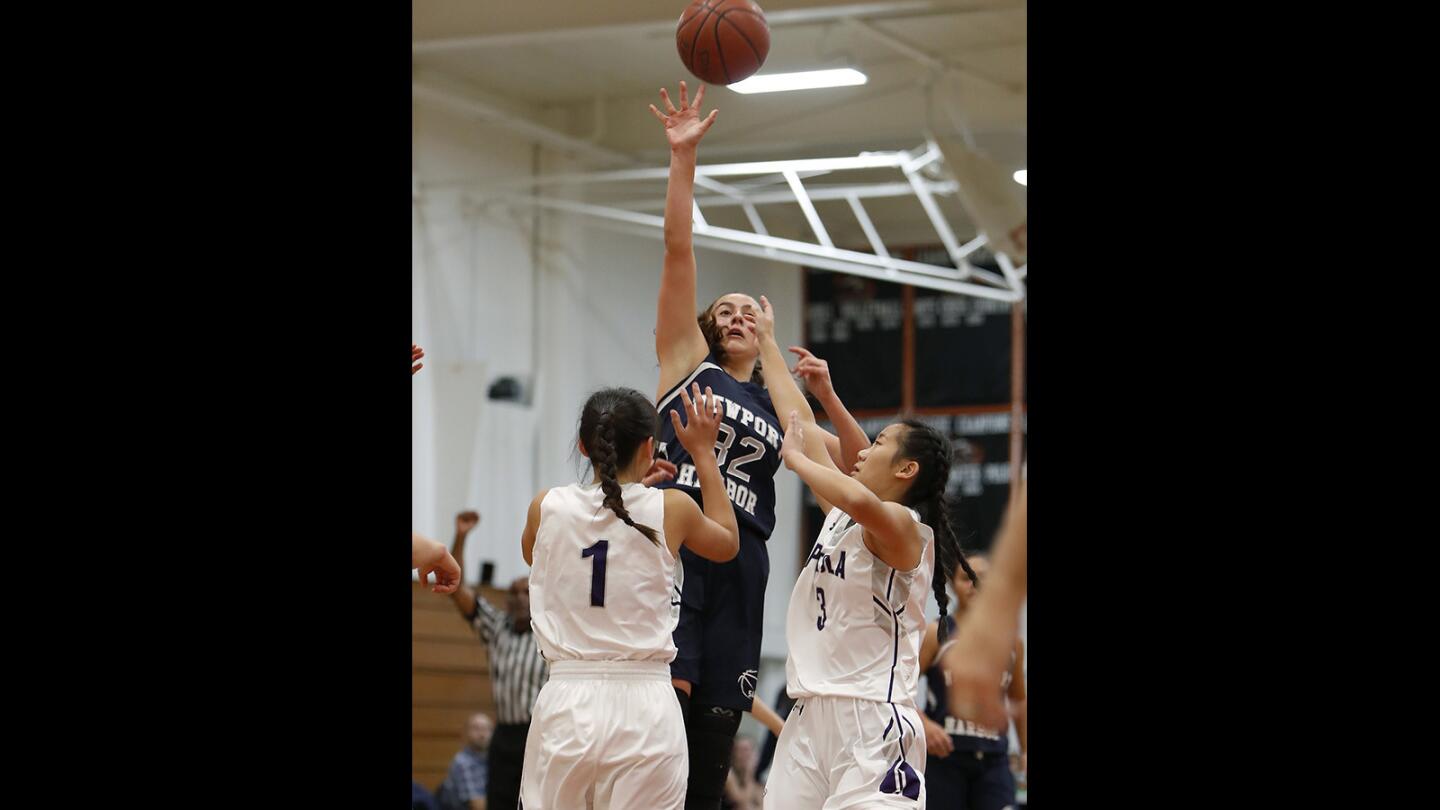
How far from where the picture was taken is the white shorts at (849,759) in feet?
13.1

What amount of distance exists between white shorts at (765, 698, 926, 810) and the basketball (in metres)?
2.11

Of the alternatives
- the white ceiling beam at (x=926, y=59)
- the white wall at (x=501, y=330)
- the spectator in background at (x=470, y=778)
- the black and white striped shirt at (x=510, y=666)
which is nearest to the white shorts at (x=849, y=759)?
the black and white striped shirt at (x=510, y=666)

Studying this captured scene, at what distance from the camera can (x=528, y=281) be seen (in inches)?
552

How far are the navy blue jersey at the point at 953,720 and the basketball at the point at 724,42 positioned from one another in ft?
7.20

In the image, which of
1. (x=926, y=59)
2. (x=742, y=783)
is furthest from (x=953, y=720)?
(x=926, y=59)

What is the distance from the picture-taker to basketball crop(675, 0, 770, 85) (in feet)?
16.7

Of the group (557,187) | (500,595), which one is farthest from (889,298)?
(500,595)

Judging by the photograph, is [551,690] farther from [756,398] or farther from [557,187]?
[557,187]

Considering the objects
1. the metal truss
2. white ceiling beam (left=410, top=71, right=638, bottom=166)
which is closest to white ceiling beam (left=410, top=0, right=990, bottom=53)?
white ceiling beam (left=410, top=71, right=638, bottom=166)

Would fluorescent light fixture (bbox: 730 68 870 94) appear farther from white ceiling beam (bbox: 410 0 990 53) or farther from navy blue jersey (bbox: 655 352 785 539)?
navy blue jersey (bbox: 655 352 785 539)

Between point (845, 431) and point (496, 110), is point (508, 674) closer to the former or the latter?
point (845, 431)
